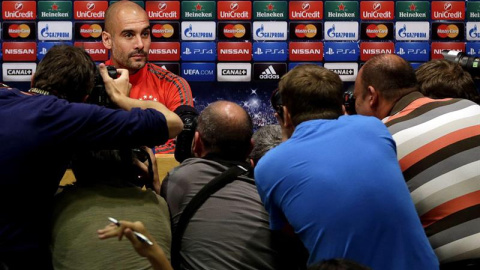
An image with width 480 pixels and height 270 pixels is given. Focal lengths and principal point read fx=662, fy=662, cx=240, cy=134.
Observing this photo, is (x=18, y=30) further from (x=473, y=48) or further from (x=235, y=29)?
(x=473, y=48)

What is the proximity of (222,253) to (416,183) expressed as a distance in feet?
2.04

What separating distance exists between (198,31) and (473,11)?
235 cm

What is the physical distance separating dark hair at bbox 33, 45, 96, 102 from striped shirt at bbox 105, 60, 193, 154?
1.35m

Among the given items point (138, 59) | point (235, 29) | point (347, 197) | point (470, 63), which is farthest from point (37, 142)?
point (235, 29)

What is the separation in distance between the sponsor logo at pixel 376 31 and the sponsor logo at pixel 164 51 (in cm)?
160

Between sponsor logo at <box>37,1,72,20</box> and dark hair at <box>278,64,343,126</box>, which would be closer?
dark hair at <box>278,64,343,126</box>

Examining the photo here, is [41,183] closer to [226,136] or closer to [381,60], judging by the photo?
[226,136]

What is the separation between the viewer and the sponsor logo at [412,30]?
224 inches

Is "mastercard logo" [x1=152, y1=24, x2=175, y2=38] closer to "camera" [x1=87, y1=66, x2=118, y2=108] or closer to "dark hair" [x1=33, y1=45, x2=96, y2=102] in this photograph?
"camera" [x1=87, y1=66, x2=118, y2=108]

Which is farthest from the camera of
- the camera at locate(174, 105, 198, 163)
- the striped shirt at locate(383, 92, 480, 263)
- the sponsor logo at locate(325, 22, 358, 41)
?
the sponsor logo at locate(325, 22, 358, 41)

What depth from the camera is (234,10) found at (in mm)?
5637

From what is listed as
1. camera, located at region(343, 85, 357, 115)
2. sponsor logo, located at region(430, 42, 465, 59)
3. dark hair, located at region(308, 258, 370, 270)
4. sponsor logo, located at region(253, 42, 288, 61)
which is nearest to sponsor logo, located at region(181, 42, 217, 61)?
sponsor logo, located at region(253, 42, 288, 61)

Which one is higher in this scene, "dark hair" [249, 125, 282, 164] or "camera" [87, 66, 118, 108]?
"camera" [87, 66, 118, 108]

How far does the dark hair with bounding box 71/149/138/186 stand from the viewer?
194 centimetres
